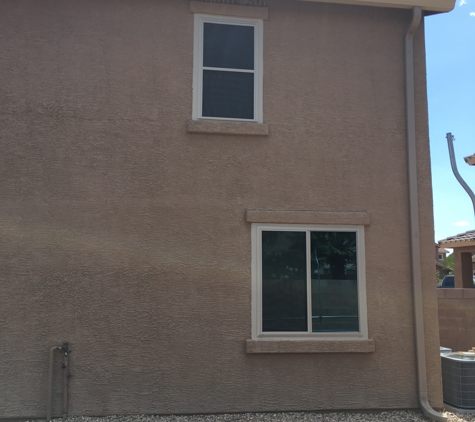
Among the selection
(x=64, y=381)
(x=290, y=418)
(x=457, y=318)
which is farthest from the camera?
(x=457, y=318)

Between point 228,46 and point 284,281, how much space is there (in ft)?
10.6

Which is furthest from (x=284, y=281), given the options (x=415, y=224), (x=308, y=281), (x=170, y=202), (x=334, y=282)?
(x=415, y=224)

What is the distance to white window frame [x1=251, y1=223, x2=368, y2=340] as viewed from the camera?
257 inches

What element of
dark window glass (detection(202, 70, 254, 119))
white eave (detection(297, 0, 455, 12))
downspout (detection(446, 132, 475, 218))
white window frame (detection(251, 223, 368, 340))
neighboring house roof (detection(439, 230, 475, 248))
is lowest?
white window frame (detection(251, 223, 368, 340))

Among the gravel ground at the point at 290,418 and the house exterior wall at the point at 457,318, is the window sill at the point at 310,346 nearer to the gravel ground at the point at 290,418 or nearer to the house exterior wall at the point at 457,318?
the gravel ground at the point at 290,418

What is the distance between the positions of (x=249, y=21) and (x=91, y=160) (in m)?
2.82

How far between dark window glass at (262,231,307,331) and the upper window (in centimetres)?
163

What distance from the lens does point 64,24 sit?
6.72 metres

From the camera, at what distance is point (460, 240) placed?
14.8 metres

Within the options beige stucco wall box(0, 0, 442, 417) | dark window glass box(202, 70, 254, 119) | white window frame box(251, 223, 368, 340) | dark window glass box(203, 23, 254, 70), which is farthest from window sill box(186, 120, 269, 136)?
white window frame box(251, 223, 368, 340)

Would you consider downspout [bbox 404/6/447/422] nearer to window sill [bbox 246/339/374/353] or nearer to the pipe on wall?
window sill [bbox 246/339/374/353]

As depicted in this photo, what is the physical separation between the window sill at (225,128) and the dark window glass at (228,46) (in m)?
0.87

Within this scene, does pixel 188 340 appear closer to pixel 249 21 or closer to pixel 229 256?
pixel 229 256

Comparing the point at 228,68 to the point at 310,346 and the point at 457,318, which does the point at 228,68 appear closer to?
the point at 310,346
